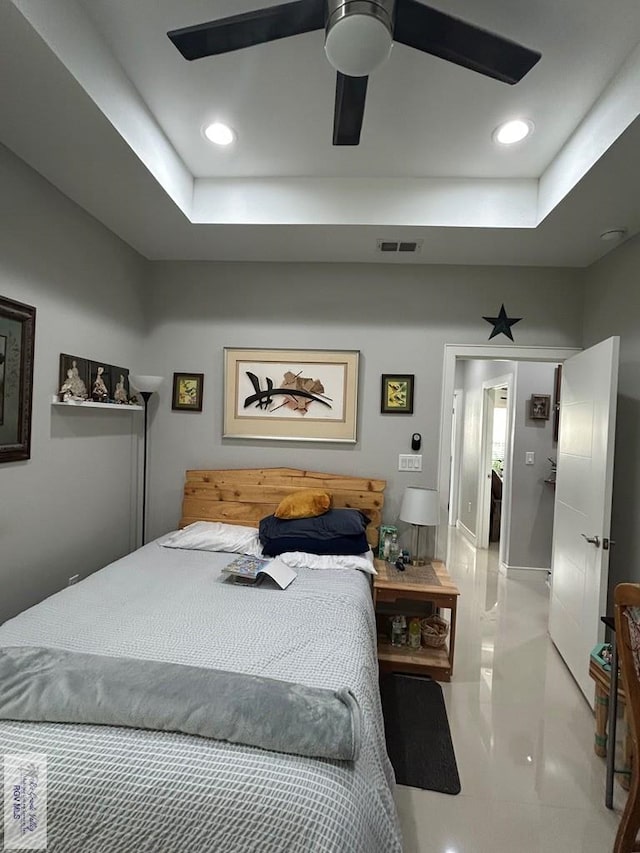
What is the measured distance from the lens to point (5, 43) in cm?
125

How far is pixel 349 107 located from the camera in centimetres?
134

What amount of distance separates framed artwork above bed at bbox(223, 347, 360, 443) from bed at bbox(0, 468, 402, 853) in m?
0.95

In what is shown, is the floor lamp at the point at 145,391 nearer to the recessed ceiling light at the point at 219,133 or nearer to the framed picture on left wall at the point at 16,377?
the framed picture on left wall at the point at 16,377

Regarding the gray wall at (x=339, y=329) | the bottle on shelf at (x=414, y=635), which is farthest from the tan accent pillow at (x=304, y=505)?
the bottle on shelf at (x=414, y=635)

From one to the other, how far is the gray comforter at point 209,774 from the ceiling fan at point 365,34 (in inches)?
69.9

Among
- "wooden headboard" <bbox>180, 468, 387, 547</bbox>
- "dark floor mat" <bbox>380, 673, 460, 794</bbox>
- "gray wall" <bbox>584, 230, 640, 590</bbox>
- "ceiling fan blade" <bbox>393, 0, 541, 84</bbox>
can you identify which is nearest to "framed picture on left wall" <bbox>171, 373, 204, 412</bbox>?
"wooden headboard" <bbox>180, 468, 387, 547</bbox>

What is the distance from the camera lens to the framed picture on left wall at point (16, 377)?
6.07 ft

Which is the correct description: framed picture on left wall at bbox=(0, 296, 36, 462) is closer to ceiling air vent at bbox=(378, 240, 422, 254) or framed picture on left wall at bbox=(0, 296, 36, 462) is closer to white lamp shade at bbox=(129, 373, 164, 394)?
white lamp shade at bbox=(129, 373, 164, 394)

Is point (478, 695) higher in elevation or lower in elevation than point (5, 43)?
lower

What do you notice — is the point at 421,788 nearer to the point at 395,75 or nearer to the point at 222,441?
the point at 222,441

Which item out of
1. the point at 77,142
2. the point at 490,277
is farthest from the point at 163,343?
the point at 490,277

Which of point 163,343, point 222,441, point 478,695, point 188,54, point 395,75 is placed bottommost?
point 478,695

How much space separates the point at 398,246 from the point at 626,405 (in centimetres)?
161

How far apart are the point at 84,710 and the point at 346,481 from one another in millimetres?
1976
